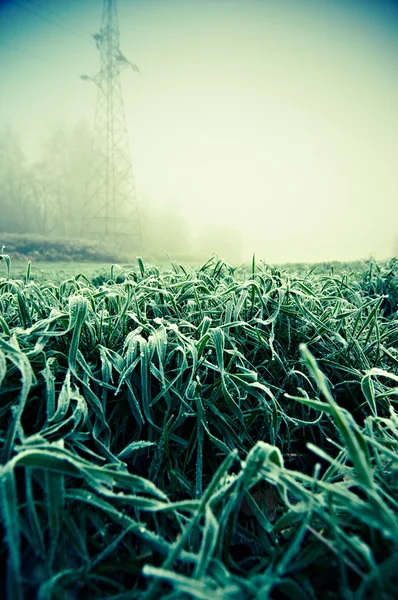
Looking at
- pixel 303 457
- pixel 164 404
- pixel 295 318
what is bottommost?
pixel 303 457

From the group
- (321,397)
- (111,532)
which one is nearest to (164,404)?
(111,532)

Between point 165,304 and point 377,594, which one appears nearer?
point 377,594

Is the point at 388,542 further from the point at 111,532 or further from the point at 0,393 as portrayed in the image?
the point at 0,393

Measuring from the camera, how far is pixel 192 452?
589mm

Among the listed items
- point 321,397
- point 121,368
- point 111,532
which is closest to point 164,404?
point 121,368

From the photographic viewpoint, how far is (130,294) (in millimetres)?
799

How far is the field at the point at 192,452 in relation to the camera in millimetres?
330

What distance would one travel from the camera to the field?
33 cm

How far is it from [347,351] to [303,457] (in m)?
0.27

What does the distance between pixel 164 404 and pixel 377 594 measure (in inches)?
16.8

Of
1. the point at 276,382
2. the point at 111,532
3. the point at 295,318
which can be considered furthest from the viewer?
the point at 295,318

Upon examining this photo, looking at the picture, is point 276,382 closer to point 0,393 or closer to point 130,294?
point 130,294

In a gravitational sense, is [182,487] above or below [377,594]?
below

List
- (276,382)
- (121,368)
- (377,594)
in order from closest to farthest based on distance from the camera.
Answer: (377,594) < (121,368) < (276,382)
